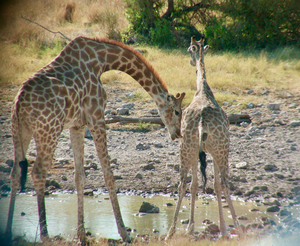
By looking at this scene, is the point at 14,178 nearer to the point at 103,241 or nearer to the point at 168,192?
the point at 103,241

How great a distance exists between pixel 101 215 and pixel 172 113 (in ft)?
6.56

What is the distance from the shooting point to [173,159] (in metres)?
7.37

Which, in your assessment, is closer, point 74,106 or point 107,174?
point 74,106

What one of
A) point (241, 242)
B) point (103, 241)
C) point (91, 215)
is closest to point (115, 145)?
point (91, 215)

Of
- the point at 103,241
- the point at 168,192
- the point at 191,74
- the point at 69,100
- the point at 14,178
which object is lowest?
the point at 103,241

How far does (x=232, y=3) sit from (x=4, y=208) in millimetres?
13153

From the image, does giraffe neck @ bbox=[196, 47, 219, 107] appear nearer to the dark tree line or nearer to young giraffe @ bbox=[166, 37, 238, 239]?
young giraffe @ bbox=[166, 37, 238, 239]

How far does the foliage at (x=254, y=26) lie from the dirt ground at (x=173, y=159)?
637cm

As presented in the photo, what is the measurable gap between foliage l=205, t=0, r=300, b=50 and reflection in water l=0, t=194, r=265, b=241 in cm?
1055

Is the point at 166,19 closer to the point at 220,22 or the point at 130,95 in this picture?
the point at 220,22

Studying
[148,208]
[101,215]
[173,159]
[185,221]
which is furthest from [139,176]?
[185,221]

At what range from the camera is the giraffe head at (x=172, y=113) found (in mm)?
5180

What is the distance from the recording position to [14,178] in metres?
4.09

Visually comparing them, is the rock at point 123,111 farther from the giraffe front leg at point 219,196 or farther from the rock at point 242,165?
the giraffe front leg at point 219,196
